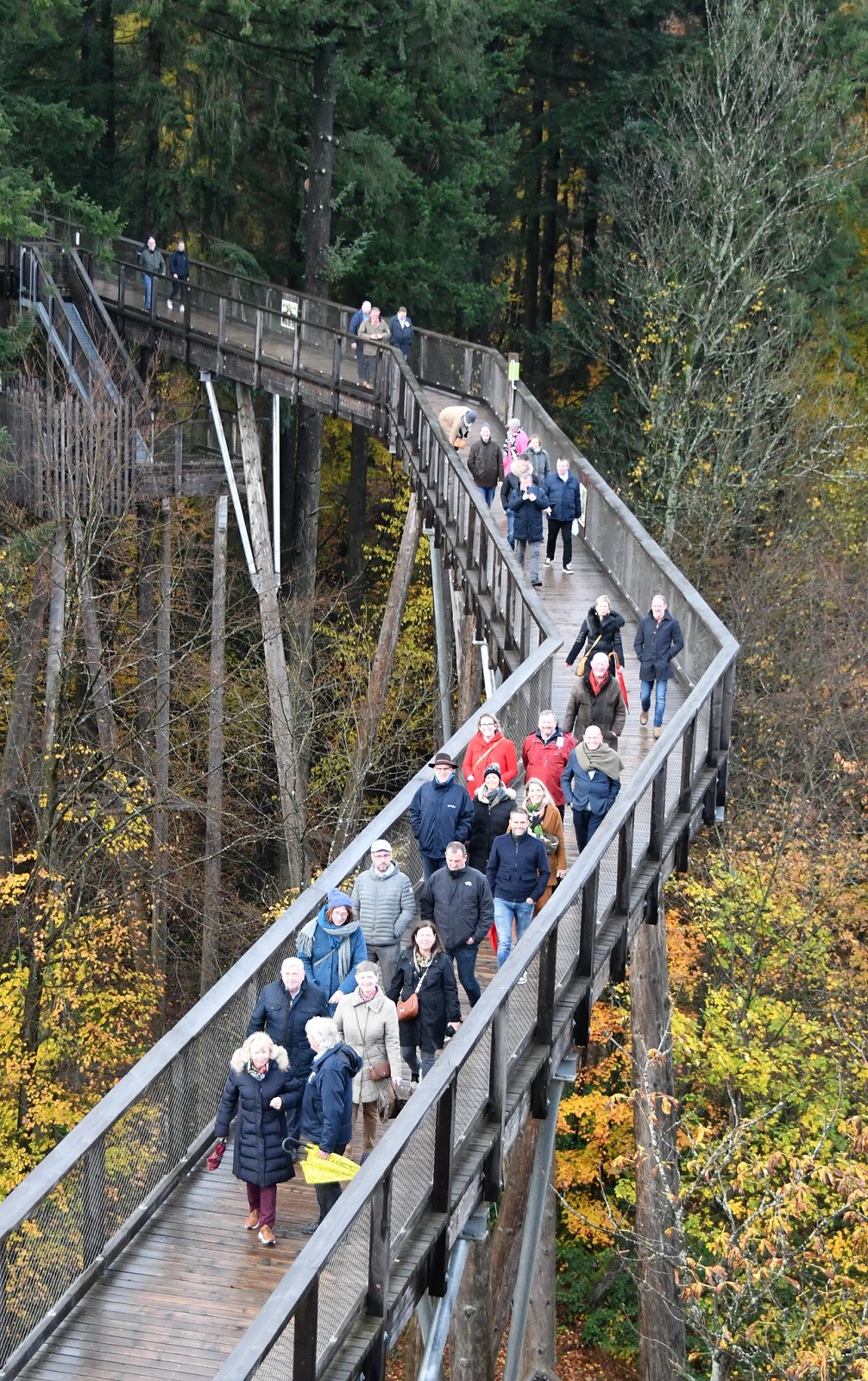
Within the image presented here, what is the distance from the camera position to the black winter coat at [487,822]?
1134 cm

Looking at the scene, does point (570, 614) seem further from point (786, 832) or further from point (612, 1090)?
point (612, 1090)

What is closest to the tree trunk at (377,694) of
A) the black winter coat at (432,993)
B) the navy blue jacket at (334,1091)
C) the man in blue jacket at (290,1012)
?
the black winter coat at (432,993)

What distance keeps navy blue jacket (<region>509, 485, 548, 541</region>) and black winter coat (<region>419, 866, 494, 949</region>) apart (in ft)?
26.3

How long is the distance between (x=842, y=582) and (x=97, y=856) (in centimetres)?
1244

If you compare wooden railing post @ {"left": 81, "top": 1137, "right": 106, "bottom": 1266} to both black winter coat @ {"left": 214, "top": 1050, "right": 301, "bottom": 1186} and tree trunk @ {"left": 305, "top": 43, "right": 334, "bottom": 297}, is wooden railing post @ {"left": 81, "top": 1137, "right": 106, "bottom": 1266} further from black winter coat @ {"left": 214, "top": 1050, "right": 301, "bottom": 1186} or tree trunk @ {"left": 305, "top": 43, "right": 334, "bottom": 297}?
tree trunk @ {"left": 305, "top": 43, "right": 334, "bottom": 297}

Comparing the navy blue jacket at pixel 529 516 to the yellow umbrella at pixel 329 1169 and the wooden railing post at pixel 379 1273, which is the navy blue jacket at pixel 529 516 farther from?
the wooden railing post at pixel 379 1273

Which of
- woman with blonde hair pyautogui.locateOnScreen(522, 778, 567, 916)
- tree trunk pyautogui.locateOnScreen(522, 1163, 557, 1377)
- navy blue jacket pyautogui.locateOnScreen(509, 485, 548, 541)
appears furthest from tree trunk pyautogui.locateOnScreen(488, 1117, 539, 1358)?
woman with blonde hair pyautogui.locateOnScreen(522, 778, 567, 916)

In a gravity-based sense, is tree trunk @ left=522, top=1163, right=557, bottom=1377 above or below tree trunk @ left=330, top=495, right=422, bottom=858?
below

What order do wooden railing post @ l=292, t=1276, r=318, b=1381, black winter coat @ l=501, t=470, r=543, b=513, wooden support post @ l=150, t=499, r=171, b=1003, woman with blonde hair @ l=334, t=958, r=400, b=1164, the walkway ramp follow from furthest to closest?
wooden support post @ l=150, t=499, r=171, b=1003 → black winter coat @ l=501, t=470, r=543, b=513 → woman with blonde hair @ l=334, t=958, r=400, b=1164 → the walkway ramp → wooden railing post @ l=292, t=1276, r=318, b=1381

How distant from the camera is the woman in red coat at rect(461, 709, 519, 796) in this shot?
39.7 feet

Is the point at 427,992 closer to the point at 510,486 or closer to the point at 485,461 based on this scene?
the point at 510,486

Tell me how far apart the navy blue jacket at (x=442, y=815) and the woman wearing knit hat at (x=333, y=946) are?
4.45 feet

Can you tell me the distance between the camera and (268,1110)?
916 cm

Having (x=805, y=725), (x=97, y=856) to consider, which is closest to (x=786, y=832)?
(x=805, y=725)
